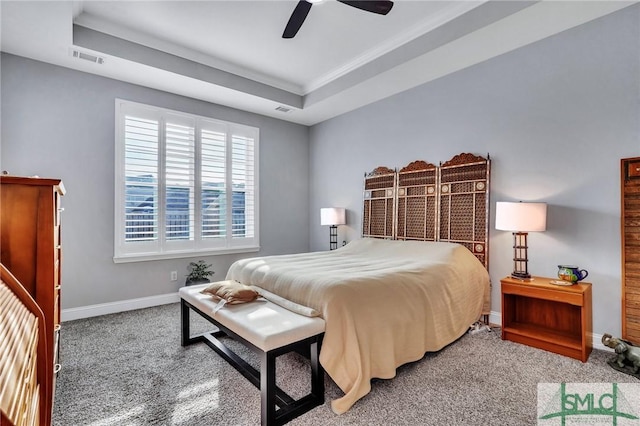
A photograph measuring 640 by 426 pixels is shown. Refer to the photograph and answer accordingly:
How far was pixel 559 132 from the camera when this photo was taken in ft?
9.47

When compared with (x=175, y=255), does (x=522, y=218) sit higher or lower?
higher

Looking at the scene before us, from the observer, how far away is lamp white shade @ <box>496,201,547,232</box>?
2697 mm

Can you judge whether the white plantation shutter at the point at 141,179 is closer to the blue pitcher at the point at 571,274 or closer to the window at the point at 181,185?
the window at the point at 181,185

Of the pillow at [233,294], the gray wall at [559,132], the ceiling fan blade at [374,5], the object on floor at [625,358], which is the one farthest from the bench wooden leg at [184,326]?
the object on floor at [625,358]

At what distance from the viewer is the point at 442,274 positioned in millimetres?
2691

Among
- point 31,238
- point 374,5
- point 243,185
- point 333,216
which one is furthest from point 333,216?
point 31,238

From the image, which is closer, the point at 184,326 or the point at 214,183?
the point at 184,326

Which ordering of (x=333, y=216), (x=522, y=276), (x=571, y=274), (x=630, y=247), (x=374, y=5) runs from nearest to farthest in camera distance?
1. (x=374, y=5)
2. (x=630, y=247)
3. (x=571, y=274)
4. (x=522, y=276)
5. (x=333, y=216)

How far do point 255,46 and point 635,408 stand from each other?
4.25 m

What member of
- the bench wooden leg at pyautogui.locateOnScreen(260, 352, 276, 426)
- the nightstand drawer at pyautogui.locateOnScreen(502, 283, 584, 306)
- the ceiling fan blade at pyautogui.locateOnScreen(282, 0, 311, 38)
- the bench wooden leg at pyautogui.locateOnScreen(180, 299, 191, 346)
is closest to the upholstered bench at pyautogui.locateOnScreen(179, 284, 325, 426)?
the bench wooden leg at pyautogui.locateOnScreen(260, 352, 276, 426)

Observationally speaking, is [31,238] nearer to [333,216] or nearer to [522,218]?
[522,218]
